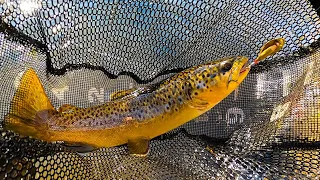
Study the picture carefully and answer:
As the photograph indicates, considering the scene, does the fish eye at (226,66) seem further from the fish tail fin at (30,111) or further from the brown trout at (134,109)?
the fish tail fin at (30,111)

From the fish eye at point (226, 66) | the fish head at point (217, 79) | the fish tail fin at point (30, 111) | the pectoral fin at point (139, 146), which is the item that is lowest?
the pectoral fin at point (139, 146)

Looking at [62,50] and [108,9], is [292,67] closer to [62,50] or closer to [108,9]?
[108,9]

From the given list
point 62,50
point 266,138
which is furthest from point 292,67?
point 62,50

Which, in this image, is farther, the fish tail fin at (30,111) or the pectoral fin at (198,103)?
the pectoral fin at (198,103)

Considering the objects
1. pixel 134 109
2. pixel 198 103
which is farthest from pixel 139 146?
pixel 198 103

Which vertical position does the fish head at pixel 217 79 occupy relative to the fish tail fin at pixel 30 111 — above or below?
above

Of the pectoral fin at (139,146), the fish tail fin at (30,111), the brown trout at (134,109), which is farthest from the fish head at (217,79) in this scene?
the fish tail fin at (30,111)
